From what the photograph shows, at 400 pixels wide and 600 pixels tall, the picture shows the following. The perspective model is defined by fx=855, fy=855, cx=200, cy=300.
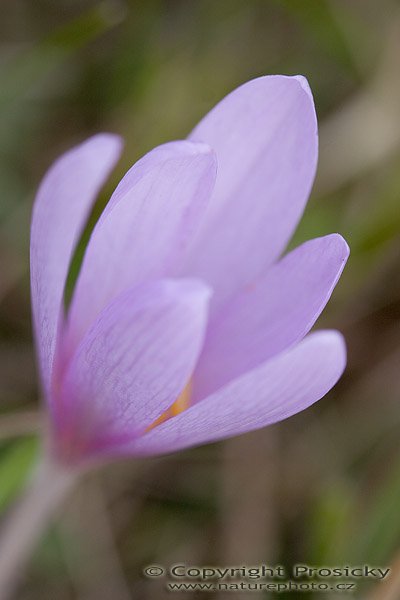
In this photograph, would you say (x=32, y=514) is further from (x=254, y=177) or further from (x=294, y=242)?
(x=294, y=242)

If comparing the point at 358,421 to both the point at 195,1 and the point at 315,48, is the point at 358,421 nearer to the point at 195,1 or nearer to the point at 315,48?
the point at 315,48

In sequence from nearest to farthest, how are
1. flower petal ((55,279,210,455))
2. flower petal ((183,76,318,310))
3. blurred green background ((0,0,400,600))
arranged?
flower petal ((55,279,210,455)) < flower petal ((183,76,318,310)) < blurred green background ((0,0,400,600))

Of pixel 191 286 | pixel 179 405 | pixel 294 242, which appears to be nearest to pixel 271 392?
pixel 191 286

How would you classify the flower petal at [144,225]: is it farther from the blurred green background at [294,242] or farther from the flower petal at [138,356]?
the blurred green background at [294,242]

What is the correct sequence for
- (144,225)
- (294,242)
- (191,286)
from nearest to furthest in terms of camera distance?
(191,286), (144,225), (294,242)

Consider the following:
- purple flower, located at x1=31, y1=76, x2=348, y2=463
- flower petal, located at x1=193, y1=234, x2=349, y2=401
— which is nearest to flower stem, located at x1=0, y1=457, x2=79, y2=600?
purple flower, located at x1=31, y1=76, x2=348, y2=463

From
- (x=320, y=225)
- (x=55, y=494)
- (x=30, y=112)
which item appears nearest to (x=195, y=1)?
(x=30, y=112)

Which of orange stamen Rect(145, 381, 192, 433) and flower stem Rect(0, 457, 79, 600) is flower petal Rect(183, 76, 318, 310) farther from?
flower stem Rect(0, 457, 79, 600)
